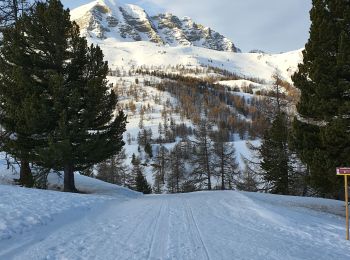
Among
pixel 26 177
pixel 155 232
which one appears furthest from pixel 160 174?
pixel 155 232

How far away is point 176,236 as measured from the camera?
938cm

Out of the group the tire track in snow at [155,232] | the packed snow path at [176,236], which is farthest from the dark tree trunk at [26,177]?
the tire track in snow at [155,232]

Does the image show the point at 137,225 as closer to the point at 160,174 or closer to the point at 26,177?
the point at 26,177

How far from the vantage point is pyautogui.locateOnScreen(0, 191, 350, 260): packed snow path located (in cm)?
780

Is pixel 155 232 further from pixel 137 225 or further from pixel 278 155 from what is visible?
pixel 278 155

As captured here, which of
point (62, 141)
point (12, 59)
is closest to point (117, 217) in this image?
point (62, 141)

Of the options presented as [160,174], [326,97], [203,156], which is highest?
[326,97]

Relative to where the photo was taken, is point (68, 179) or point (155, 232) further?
point (68, 179)

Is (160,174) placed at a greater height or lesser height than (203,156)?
lesser

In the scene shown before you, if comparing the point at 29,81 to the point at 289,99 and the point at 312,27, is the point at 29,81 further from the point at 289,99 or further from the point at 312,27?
the point at 289,99

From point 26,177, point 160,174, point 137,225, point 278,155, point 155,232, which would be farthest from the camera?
point 160,174

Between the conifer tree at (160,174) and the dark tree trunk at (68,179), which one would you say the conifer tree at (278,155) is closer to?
the dark tree trunk at (68,179)

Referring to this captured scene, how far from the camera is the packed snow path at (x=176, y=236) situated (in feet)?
25.6

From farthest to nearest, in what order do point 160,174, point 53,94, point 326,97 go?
point 160,174 < point 53,94 < point 326,97
